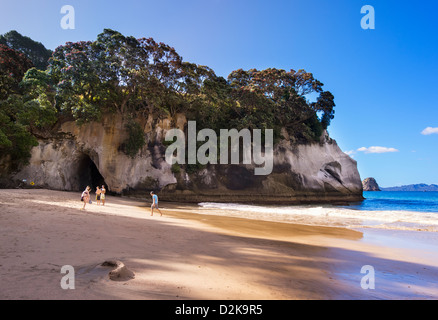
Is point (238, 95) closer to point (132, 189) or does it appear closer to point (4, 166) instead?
point (132, 189)

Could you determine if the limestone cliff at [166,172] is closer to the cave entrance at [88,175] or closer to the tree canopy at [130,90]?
the cave entrance at [88,175]

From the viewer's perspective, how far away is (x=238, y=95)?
1151 inches

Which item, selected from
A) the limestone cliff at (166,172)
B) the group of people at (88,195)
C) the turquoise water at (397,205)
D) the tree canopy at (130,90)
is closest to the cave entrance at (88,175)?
the limestone cliff at (166,172)

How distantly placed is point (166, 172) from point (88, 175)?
33.8ft

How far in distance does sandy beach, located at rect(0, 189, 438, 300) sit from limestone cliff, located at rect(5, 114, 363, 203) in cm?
1756

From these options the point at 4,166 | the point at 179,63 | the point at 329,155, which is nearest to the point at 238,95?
the point at 179,63

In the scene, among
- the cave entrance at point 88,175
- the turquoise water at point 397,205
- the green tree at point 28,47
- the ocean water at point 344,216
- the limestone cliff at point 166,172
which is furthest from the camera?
the green tree at point 28,47

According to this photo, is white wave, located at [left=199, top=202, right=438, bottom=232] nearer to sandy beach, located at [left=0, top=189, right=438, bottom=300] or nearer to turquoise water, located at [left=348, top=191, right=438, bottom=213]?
sandy beach, located at [left=0, top=189, right=438, bottom=300]

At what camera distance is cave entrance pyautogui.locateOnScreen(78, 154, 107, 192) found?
26500mm

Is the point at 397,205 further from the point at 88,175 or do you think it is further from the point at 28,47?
the point at 28,47

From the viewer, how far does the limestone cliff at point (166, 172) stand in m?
23.1

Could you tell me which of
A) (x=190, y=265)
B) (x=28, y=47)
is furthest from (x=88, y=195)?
Result: (x=28, y=47)

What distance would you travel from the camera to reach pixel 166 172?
25.9m
